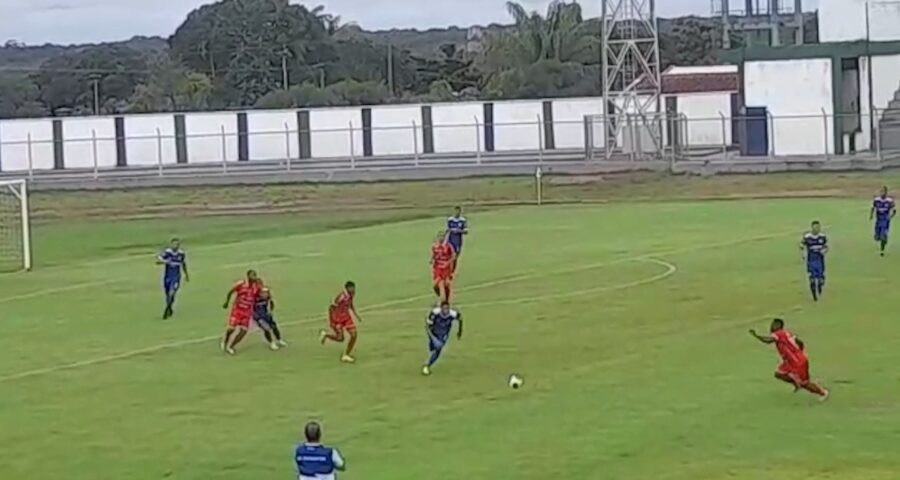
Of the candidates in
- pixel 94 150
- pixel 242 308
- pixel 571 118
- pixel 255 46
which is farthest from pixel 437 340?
pixel 255 46

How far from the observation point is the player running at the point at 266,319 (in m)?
31.6

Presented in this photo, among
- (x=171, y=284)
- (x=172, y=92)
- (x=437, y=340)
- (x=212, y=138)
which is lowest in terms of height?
(x=437, y=340)

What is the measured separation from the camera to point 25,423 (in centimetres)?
2541

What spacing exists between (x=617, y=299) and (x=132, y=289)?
508 inches

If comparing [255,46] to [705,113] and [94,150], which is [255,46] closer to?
[94,150]

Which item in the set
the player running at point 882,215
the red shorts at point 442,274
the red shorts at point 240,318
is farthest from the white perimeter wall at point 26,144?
the red shorts at point 240,318

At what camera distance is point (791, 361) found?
81.1ft

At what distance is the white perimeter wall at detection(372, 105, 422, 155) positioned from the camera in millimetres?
97125

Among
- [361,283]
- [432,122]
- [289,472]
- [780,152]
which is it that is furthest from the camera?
[432,122]

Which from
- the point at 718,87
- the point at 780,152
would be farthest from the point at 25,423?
the point at 718,87

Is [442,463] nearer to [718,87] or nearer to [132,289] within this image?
[132,289]

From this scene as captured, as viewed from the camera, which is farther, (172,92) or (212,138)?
(172,92)

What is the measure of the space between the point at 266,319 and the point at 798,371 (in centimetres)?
1080

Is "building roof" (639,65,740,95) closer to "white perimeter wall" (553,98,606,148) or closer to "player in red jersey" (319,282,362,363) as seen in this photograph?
"white perimeter wall" (553,98,606,148)
